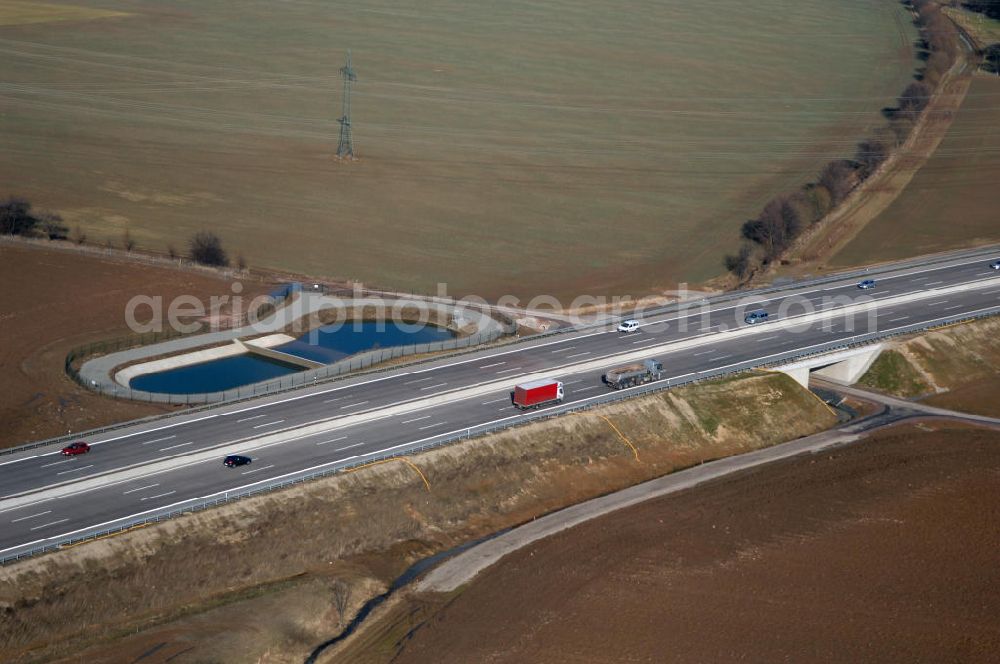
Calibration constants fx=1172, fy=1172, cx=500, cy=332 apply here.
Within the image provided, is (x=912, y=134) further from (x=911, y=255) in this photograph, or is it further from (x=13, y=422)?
(x=13, y=422)

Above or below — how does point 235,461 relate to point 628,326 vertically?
below

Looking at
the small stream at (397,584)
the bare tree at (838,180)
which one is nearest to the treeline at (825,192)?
the bare tree at (838,180)

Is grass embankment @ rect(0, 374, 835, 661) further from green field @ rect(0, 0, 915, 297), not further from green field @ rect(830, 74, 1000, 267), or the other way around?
green field @ rect(830, 74, 1000, 267)

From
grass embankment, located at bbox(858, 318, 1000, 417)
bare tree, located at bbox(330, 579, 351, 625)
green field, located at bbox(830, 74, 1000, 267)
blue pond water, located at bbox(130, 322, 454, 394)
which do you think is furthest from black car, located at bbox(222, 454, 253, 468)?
green field, located at bbox(830, 74, 1000, 267)

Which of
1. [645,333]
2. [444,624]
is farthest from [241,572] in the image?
[645,333]

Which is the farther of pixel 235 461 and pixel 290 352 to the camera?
pixel 290 352

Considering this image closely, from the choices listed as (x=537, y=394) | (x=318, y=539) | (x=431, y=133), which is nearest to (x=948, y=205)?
(x=431, y=133)

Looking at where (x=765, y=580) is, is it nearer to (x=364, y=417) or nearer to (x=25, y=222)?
(x=364, y=417)

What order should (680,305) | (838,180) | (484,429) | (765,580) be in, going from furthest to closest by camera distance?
(838,180), (680,305), (484,429), (765,580)
